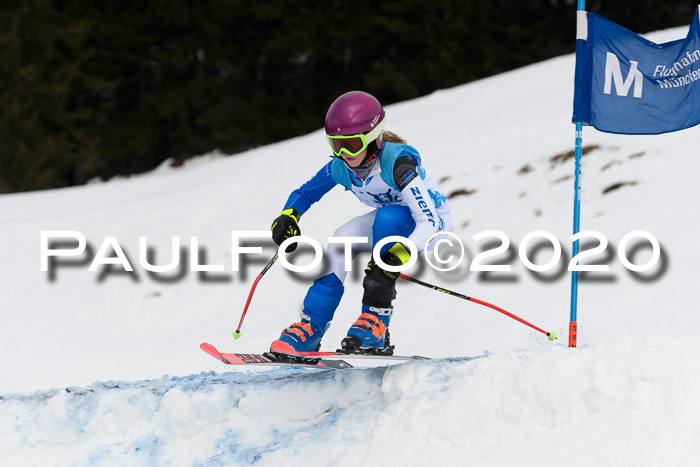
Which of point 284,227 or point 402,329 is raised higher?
point 284,227

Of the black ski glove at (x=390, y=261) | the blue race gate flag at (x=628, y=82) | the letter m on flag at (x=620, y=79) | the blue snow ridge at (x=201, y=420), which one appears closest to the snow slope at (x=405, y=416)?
the blue snow ridge at (x=201, y=420)

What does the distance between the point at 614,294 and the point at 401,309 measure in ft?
8.04

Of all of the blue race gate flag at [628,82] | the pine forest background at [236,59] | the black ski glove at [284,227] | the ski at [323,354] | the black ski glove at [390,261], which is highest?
the pine forest background at [236,59]

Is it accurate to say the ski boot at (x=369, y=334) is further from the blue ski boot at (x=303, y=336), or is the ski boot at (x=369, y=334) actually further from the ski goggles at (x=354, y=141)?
the ski goggles at (x=354, y=141)

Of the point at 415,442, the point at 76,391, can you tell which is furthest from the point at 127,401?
the point at 415,442

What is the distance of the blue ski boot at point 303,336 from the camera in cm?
463

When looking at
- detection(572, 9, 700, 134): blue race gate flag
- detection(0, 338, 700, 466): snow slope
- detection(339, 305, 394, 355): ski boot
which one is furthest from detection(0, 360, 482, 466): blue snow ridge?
detection(572, 9, 700, 134): blue race gate flag

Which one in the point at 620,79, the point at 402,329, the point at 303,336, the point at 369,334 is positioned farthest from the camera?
the point at 402,329

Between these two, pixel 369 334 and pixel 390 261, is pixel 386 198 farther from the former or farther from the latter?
pixel 369 334

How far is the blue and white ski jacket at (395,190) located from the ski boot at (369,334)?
0.58 m

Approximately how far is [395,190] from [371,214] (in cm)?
39

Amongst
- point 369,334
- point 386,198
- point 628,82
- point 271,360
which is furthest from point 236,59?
point 271,360

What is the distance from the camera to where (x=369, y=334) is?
4555mm

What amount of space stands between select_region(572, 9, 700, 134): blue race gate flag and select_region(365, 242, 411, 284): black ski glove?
168cm
